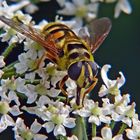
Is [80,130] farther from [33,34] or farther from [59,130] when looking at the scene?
[33,34]

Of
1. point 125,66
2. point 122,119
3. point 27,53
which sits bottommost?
point 125,66

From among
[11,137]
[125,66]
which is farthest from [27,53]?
[125,66]

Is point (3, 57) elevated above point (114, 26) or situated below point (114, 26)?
above

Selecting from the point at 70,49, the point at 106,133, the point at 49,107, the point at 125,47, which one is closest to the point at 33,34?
the point at 70,49

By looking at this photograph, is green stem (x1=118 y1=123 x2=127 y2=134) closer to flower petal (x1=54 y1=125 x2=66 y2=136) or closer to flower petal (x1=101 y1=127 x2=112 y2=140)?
flower petal (x1=101 y1=127 x2=112 y2=140)

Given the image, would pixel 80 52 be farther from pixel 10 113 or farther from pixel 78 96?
pixel 10 113

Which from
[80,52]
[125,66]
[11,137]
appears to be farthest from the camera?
[125,66]

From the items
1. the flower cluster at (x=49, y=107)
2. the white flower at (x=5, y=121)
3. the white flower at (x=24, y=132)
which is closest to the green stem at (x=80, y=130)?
the flower cluster at (x=49, y=107)
